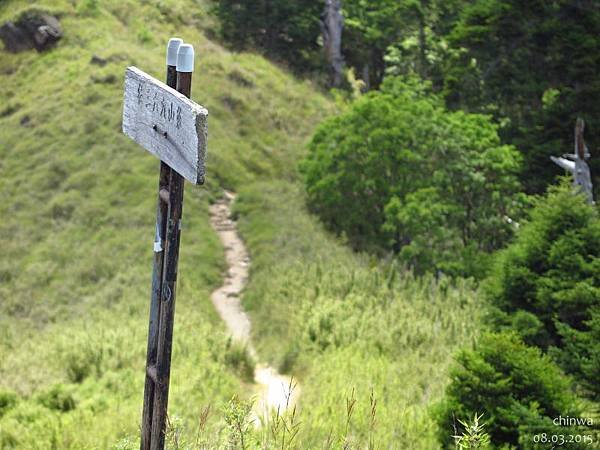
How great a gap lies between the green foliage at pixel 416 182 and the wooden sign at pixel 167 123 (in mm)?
11601

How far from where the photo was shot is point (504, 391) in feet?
21.0

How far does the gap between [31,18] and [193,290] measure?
57.4ft

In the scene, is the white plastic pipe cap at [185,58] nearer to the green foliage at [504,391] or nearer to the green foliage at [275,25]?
the green foliage at [504,391]

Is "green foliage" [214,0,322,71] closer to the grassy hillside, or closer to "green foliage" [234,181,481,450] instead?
the grassy hillside

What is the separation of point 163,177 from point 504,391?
397cm

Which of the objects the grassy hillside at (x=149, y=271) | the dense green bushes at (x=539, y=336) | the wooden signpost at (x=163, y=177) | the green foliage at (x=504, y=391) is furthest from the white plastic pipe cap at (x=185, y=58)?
the dense green bushes at (x=539, y=336)

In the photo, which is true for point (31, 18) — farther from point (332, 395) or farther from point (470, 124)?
point (332, 395)

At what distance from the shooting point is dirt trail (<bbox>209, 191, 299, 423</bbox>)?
37.1 ft

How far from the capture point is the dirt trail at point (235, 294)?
1131cm

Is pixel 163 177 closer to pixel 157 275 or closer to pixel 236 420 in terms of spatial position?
pixel 157 275

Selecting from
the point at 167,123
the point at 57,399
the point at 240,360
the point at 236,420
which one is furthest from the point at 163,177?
the point at 240,360

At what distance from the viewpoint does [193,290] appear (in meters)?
15.1

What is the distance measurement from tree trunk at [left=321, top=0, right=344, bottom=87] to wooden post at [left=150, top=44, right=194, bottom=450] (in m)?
28.4

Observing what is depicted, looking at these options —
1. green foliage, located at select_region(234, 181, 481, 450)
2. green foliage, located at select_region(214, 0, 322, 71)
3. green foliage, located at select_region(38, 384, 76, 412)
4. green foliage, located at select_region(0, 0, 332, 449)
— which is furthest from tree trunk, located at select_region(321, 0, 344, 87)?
green foliage, located at select_region(38, 384, 76, 412)
